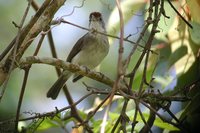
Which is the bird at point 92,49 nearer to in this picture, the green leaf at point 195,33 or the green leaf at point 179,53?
the green leaf at point 179,53

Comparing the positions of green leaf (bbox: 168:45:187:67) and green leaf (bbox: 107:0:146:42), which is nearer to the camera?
green leaf (bbox: 168:45:187:67)

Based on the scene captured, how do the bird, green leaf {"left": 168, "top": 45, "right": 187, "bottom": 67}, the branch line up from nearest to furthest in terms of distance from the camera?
the branch, green leaf {"left": 168, "top": 45, "right": 187, "bottom": 67}, the bird

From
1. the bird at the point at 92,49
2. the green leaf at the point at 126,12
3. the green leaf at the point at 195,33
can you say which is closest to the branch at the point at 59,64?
the green leaf at the point at 195,33

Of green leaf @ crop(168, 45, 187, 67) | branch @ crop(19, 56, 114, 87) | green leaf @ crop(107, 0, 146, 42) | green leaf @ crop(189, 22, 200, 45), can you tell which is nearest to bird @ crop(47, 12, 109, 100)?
green leaf @ crop(107, 0, 146, 42)

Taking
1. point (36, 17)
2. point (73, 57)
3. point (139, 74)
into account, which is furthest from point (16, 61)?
point (73, 57)

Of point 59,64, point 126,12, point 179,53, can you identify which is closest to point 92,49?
point 126,12

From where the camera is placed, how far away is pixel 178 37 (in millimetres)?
2094

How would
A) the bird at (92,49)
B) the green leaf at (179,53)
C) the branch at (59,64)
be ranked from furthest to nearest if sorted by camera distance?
the bird at (92,49) → the green leaf at (179,53) → the branch at (59,64)

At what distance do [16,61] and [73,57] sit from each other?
4.84 ft

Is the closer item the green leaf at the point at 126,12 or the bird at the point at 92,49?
the green leaf at the point at 126,12

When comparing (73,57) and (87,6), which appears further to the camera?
(87,6)

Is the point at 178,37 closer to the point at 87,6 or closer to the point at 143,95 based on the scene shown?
the point at 143,95

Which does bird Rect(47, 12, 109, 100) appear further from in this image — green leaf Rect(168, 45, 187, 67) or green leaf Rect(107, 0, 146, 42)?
Answer: green leaf Rect(168, 45, 187, 67)

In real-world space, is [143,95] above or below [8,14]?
below
